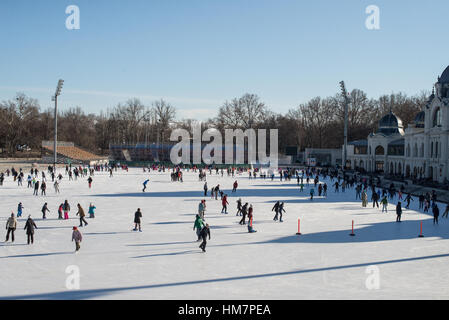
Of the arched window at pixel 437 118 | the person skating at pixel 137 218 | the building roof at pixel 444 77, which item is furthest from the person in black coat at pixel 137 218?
the building roof at pixel 444 77

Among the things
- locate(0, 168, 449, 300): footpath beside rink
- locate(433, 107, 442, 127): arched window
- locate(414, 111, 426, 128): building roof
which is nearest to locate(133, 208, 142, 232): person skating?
locate(0, 168, 449, 300): footpath beside rink

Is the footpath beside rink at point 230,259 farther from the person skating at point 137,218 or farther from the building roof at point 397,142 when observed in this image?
the building roof at point 397,142

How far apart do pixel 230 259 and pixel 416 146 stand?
1591 inches

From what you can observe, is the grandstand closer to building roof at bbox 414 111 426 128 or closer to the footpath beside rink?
the footpath beside rink

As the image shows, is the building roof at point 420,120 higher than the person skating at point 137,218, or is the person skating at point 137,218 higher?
the building roof at point 420,120

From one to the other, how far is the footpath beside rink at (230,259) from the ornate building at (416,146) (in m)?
21.5

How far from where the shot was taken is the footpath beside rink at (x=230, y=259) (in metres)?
9.20

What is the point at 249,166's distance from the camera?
2454 inches

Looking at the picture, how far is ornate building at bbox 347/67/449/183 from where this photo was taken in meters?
38.7

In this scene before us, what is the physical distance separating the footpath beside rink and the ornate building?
70.5ft
